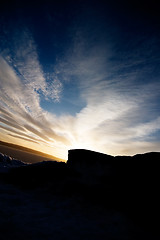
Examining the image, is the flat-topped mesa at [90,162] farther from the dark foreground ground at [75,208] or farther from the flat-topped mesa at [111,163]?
the dark foreground ground at [75,208]

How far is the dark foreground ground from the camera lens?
130 inches

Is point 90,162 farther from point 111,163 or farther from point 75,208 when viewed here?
point 75,208

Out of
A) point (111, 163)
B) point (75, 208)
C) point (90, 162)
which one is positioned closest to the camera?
point (75, 208)

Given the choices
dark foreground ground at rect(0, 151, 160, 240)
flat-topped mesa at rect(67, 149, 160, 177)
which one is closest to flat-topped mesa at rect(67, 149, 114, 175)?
flat-topped mesa at rect(67, 149, 160, 177)

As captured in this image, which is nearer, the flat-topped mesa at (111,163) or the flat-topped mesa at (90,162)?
the flat-topped mesa at (111,163)

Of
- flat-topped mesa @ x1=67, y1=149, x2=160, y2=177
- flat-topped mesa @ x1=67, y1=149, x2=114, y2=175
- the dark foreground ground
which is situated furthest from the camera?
flat-topped mesa @ x1=67, y1=149, x2=114, y2=175

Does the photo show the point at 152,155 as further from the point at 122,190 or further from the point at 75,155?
the point at 75,155

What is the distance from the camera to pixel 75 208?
500cm

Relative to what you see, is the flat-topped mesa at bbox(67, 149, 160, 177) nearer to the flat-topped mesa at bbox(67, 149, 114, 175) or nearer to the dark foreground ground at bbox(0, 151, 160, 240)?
the flat-topped mesa at bbox(67, 149, 114, 175)

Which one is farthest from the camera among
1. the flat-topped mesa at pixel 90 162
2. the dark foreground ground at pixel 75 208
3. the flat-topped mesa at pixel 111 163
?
the flat-topped mesa at pixel 90 162

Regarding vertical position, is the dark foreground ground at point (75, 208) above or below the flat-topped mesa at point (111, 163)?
below

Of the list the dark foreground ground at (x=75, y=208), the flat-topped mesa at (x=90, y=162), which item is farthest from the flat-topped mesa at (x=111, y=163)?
the dark foreground ground at (x=75, y=208)

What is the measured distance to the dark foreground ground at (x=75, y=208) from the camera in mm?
3311

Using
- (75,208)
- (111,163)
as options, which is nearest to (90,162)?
(111,163)
